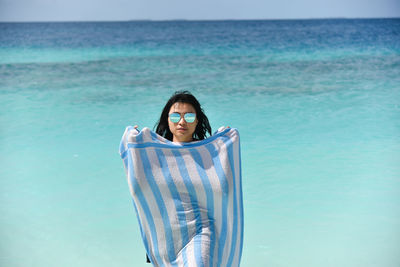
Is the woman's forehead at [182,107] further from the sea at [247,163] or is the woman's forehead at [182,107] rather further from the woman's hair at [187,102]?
the sea at [247,163]

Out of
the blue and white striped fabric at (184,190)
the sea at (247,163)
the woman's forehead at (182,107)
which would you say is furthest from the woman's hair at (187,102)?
the sea at (247,163)

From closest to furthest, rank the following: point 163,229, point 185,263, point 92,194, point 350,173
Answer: point 185,263
point 163,229
point 92,194
point 350,173

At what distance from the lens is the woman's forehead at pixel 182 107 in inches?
97.0

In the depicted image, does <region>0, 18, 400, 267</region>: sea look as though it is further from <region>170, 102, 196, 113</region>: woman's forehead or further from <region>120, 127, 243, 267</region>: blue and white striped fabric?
<region>170, 102, 196, 113</region>: woman's forehead

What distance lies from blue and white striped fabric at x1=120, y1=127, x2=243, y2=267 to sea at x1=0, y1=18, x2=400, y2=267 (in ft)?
3.27

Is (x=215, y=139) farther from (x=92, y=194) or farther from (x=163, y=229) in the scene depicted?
(x=92, y=194)

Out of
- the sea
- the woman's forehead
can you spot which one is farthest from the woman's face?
the sea

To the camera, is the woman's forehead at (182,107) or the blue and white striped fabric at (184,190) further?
the woman's forehead at (182,107)

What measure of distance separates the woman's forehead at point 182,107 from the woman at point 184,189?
21 millimetres

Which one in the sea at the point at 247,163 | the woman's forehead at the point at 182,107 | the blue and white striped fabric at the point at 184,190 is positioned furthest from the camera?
the sea at the point at 247,163

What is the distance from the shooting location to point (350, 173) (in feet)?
15.8

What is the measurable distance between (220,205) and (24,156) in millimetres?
3690

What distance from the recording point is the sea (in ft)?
11.5

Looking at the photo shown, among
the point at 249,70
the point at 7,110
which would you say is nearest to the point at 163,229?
the point at 7,110
